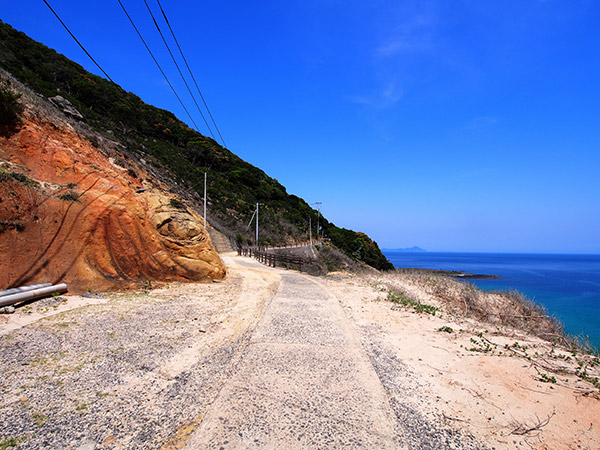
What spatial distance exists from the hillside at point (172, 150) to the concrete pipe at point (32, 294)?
25.8 m

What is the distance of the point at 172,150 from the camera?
166 ft

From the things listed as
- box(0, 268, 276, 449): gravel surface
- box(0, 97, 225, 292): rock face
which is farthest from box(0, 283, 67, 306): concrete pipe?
box(0, 268, 276, 449): gravel surface

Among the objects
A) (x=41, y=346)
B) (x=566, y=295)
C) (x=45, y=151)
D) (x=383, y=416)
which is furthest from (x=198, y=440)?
(x=566, y=295)

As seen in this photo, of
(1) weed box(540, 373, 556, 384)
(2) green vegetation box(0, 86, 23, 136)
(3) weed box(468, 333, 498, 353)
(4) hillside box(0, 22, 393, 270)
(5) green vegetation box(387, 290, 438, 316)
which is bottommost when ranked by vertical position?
(1) weed box(540, 373, 556, 384)

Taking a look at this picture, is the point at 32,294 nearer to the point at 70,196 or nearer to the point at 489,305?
the point at 70,196

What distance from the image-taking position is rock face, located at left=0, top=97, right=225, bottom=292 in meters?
8.12

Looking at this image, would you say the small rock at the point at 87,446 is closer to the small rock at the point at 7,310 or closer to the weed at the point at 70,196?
the small rock at the point at 7,310

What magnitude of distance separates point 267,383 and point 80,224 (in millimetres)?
8258

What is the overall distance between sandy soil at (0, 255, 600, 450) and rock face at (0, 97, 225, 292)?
1.46 meters

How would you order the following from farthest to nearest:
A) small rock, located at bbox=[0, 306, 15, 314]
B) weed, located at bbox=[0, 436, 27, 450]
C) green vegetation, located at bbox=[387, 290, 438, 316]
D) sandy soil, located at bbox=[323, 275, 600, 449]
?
1. green vegetation, located at bbox=[387, 290, 438, 316]
2. small rock, located at bbox=[0, 306, 15, 314]
3. sandy soil, located at bbox=[323, 275, 600, 449]
4. weed, located at bbox=[0, 436, 27, 450]

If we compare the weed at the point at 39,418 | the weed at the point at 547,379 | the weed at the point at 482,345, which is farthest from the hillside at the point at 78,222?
the weed at the point at 547,379

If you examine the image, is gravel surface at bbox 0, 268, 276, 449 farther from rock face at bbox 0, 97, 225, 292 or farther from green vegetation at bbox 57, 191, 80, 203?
green vegetation at bbox 57, 191, 80, 203

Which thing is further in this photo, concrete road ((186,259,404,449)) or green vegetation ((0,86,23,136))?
green vegetation ((0,86,23,136))

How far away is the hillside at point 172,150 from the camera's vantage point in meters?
37.1
